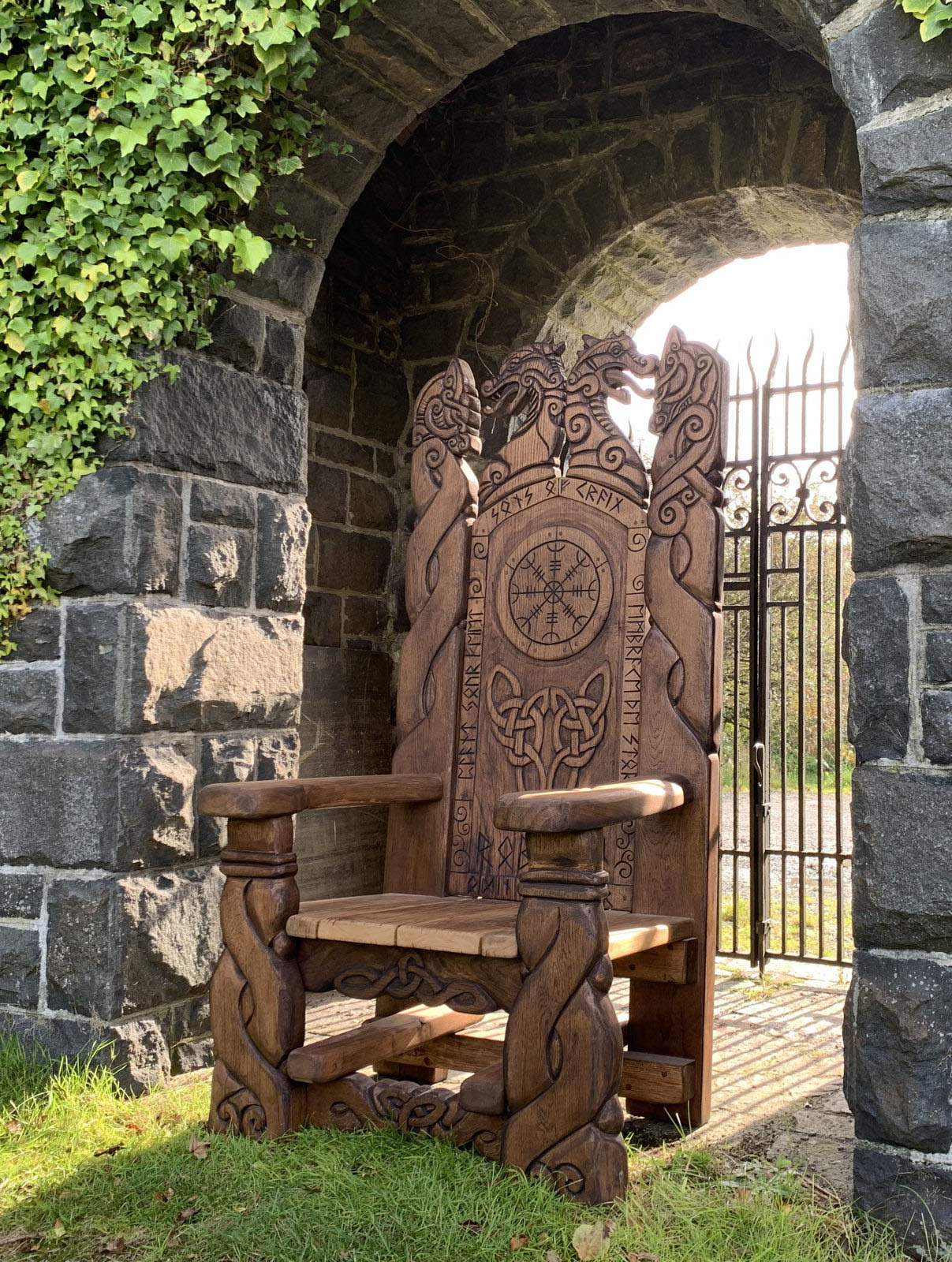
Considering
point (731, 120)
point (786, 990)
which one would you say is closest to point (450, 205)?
point (731, 120)

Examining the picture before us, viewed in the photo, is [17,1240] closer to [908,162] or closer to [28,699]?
[28,699]

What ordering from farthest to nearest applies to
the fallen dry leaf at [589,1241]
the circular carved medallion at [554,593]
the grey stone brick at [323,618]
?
1. the grey stone brick at [323,618]
2. the circular carved medallion at [554,593]
3. the fallen dry leaf at [589,1241]

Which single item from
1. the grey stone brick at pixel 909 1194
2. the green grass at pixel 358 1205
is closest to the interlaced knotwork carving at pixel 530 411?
the green grass at pixel 358 1205

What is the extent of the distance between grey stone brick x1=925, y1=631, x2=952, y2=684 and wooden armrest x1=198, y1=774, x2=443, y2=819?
1.14m

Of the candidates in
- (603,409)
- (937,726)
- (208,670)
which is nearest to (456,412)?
(603,409)

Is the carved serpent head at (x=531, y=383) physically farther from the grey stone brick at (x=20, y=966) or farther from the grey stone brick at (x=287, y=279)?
the grey stone brick at (x=20, y=966)

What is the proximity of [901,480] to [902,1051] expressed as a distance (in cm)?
87

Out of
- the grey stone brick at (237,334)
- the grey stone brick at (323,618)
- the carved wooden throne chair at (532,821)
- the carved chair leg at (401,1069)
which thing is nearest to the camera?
the carved wooden throne chair at (532,821)

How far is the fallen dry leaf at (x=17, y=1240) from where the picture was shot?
191 cm

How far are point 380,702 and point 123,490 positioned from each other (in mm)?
2165

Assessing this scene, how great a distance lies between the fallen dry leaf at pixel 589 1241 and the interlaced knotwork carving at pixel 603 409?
1.46 m

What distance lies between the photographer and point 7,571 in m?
2.70

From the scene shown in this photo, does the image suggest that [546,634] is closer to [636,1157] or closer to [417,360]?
[636,1157]

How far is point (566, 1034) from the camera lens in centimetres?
199
